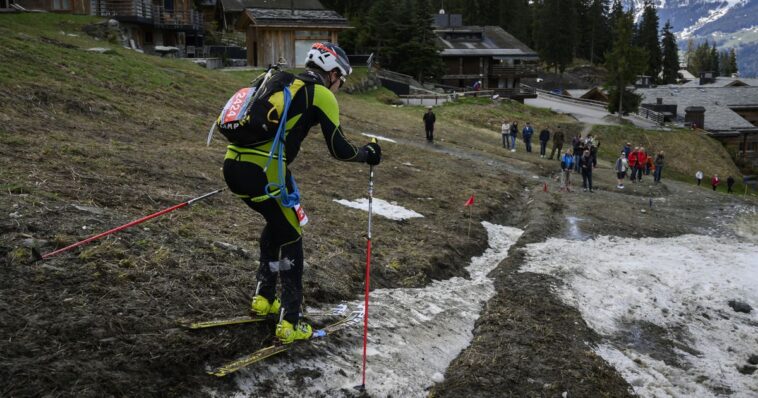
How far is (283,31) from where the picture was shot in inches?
2228

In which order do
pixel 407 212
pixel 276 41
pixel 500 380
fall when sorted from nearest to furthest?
pixel 500 380 → pixel 407 212 → pixel 276 41

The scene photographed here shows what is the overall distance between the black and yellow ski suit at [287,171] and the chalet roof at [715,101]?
7522 cm

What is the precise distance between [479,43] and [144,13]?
49778mm

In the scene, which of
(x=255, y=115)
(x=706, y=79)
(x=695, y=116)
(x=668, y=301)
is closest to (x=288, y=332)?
(x=255, y=115)

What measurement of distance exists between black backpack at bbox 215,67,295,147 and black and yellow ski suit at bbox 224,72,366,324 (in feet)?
0.23

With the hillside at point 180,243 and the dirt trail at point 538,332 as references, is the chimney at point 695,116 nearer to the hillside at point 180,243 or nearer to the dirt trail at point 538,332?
the hillside at point 180,243

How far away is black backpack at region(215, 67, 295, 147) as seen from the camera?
6551 mm

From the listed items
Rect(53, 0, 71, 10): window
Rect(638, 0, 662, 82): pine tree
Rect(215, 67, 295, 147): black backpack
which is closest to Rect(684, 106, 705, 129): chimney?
Rect(638, 0, 662, 82): pine tree

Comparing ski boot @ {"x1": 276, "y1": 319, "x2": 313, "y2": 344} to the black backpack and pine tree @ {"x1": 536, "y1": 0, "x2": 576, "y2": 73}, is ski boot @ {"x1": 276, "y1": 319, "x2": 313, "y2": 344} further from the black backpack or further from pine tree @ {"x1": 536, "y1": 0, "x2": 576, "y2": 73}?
pine tree @ {"x1": 536, "y1": 0, "x2": 576, "y2": 73}

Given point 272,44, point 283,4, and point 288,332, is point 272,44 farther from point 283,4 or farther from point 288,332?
point 288,332

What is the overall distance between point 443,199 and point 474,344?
10881 mm

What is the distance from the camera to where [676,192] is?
31.1m

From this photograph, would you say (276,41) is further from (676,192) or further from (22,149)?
(22,149)

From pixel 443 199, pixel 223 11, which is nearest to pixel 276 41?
pixel 223 11
